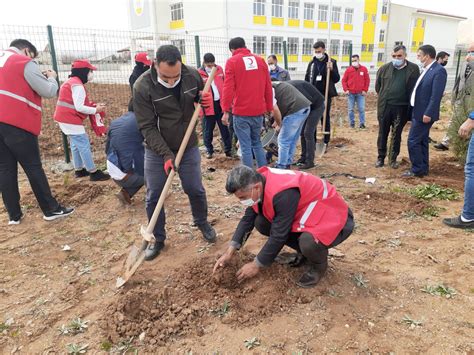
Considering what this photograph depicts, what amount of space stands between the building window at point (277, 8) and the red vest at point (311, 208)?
2921cm

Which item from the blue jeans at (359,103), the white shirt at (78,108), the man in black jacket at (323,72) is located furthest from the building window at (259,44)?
the white shirt at (78,108)

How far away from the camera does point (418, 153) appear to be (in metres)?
5.18

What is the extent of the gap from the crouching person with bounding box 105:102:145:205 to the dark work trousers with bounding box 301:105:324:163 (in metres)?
2.64

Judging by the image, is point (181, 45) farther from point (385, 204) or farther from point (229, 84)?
point (385, 204)

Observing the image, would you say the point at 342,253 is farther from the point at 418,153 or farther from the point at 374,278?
the point at 418,153

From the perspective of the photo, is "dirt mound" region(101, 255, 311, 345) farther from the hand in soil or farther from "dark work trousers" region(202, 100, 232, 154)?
"dark work trousers" region(202, 100, 232, 154)

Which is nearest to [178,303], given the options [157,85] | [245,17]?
[157,85]

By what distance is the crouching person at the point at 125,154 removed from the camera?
14.1 feet

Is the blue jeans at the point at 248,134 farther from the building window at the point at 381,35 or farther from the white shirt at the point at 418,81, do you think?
the building window at the point at 381,35

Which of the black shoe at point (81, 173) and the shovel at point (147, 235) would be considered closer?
the shovel at point (147, 235)

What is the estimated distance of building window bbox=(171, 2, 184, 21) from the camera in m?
29.9

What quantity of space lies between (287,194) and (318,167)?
3816 mm

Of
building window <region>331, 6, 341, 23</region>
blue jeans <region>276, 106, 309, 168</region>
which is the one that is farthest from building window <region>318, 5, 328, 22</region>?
blue jeans <region>276, 106, 309, 168</region>

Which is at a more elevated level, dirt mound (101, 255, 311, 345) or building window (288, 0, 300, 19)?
building window (288, 0, 300, 19)
